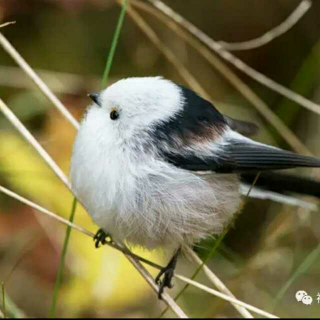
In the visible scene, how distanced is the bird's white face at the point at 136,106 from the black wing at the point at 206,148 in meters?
0.02

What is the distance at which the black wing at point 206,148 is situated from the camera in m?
1.24

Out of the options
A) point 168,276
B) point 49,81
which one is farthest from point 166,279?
point 49,81

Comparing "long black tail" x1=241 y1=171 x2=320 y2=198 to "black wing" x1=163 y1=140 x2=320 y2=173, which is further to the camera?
"long black tail" x1=241 y1=171 x2=320 y2=198

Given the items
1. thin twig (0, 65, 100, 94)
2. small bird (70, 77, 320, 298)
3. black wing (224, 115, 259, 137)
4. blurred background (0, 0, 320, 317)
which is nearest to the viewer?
small bird (70, 77, 320, 298)

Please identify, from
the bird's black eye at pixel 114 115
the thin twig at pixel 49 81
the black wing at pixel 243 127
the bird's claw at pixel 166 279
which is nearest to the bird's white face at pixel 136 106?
the bird's black eye at pixel 114 115

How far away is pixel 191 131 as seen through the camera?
1267 mm

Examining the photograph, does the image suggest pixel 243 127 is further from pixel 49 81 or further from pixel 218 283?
pixel 49 81

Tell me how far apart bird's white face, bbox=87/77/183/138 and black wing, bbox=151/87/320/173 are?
2 cm

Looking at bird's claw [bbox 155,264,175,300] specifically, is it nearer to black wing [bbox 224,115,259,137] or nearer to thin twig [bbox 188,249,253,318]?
thin twig [bbox 188,249,253,318]

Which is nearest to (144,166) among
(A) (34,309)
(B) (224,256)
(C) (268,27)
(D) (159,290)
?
(D) (159,290)

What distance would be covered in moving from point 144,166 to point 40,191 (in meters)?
0.73

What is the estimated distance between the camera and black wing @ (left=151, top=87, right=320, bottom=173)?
124 centimetres

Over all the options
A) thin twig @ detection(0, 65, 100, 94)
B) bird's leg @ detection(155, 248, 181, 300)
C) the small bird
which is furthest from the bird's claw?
thin twig @ detection(0, 65, 100, 94)

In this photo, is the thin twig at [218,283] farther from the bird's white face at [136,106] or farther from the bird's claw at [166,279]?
the bird's white face at [136,106]
